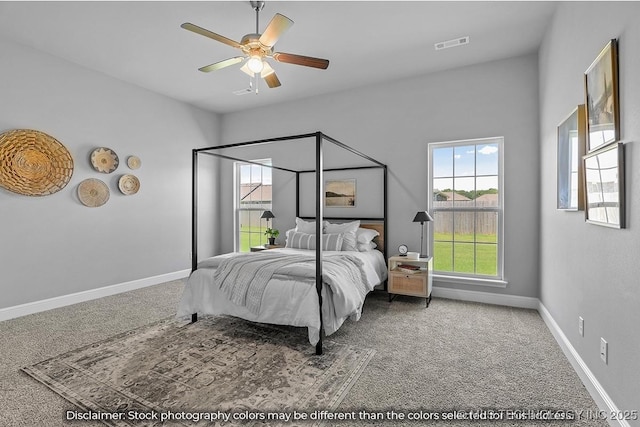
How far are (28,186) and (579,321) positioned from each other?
18.4ft

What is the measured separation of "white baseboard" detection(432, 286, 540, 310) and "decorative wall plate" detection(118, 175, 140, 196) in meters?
4.70

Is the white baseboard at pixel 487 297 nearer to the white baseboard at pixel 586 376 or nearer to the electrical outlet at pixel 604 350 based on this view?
the white baseboard at pixel 586 376

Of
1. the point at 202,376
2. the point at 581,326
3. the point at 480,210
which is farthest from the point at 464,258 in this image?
the point at 202,376

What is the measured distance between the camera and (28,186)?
3.64m

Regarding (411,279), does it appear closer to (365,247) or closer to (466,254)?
(365,247)

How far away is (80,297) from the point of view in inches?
163

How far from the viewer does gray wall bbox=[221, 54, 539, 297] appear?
388 cm

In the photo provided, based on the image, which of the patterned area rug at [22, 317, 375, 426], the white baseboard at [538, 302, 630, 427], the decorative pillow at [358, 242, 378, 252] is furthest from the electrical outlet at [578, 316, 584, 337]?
the decorative pillow at [358, 242, 378, 252]

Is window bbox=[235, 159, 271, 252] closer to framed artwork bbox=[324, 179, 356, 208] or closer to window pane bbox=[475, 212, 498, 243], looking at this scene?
framed artwork bbox=[324, 179, 356, 208]

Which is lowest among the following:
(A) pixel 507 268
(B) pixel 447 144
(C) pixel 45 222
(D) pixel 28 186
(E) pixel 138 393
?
(E) pixel 138 393

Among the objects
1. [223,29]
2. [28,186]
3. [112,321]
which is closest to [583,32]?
[223,29]

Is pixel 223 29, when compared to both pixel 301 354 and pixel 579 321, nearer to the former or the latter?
pixel 301 354

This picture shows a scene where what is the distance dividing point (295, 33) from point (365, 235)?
8.59 feet

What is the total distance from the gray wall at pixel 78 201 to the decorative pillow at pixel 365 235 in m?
Result: 3.21
